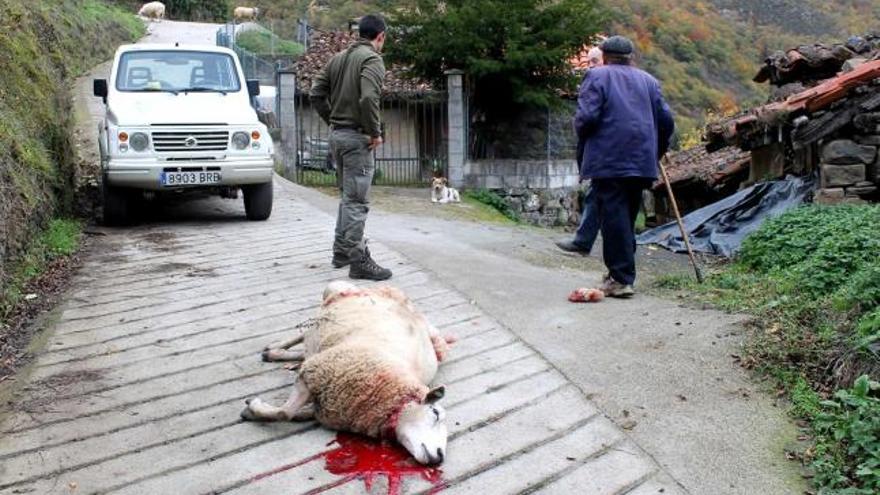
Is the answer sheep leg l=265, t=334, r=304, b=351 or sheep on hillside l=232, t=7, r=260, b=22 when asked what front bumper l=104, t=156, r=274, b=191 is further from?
sheep on hillside l=232, t=7, r=260, b=22

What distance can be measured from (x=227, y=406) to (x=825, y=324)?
3.69 metres

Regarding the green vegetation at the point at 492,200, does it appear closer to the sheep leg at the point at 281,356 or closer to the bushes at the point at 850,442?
the sheep leg at the point at 281,356

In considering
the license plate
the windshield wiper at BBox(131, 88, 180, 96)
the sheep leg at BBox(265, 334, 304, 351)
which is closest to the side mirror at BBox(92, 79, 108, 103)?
the windshield wiper at BBox(131, 88, 180, 96)

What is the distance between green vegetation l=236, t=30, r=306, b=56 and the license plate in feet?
61.5

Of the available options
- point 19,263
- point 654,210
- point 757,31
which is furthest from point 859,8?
point 19,263

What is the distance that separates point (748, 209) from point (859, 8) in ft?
157

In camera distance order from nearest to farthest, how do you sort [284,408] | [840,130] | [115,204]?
[284,408], [115,204], [840,130]

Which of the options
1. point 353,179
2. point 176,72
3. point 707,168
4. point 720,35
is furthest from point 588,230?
point 720,35

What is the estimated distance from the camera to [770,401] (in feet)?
15.5

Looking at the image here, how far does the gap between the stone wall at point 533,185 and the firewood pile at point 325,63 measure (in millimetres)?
2437

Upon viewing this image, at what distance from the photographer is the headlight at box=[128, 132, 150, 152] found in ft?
29.6

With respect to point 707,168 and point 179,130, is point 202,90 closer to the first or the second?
point 179,130

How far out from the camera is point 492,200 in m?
18.9

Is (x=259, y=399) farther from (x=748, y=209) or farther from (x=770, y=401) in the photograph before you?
(x=748, y=209)
